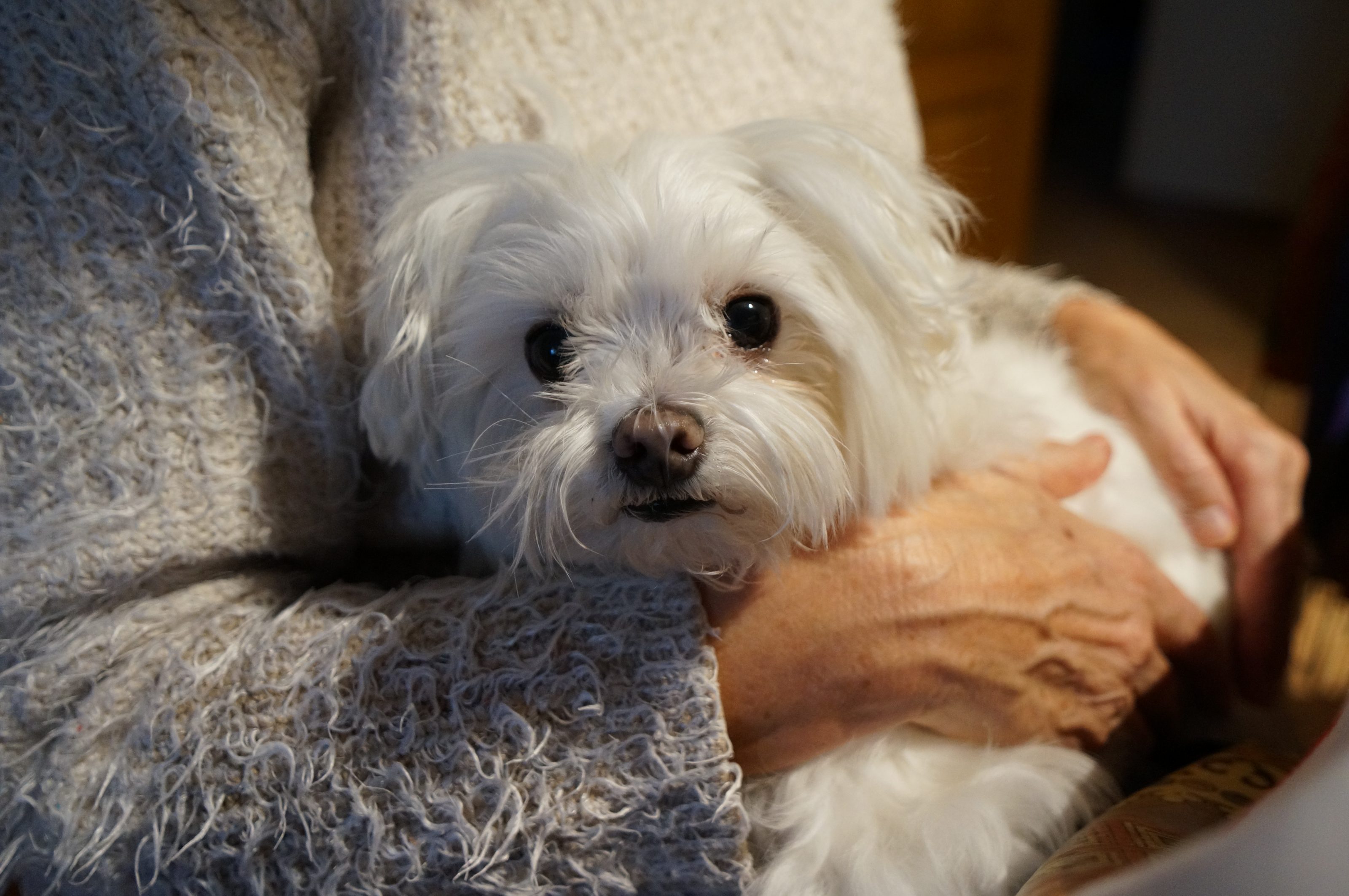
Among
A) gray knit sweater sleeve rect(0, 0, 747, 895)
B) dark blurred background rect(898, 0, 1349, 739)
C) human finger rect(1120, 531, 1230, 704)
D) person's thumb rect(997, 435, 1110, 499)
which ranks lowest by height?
dark blurred background rect(898, 0, 1349, 739)

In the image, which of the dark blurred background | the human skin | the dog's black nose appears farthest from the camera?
the dark blurred background

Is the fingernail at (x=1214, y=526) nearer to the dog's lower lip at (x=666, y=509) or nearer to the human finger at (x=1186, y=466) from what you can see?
the human finger at (x=1186, y=466)

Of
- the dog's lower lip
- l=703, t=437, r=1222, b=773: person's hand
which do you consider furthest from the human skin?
the dog's lower lip

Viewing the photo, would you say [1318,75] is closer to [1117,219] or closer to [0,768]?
[1117,219]

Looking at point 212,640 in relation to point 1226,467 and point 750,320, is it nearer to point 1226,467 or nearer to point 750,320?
point 750,320

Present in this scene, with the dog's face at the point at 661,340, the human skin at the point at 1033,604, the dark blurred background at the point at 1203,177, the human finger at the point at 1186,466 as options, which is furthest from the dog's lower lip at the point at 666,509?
the dark blurred background at the point at 1203,177

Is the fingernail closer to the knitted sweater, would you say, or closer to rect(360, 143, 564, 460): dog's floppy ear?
the knitted sweater

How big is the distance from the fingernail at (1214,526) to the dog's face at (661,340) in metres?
0.39

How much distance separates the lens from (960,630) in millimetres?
698

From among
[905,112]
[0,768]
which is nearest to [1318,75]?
[905,112]

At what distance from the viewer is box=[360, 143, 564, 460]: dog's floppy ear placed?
0.65 meters

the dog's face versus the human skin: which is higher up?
the dog's face

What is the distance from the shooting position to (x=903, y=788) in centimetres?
71

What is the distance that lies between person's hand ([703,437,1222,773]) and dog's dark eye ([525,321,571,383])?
20 centimetres
